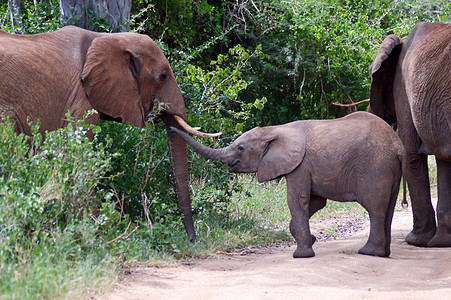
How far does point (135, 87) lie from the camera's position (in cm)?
667

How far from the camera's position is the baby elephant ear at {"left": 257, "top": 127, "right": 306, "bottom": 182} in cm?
643

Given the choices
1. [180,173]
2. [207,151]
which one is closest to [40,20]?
[180,173]

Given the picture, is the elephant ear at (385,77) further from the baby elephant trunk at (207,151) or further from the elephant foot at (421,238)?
the baby elephant trunk at (207,151)

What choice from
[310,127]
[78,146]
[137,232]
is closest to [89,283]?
[78,146]

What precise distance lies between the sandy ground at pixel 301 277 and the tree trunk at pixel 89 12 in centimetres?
340

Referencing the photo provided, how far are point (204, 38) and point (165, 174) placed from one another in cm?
645

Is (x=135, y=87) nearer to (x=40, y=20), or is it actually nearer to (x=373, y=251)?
(x=40, y=20)

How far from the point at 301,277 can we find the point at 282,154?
1.67 metres

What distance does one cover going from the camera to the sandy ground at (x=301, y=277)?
4469mm

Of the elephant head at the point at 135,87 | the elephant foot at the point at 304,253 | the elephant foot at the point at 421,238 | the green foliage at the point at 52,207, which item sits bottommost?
the elephant foot at the point at 421,238

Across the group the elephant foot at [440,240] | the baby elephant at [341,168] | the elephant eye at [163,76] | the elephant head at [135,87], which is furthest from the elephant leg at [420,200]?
the elephant eye at [163,76]

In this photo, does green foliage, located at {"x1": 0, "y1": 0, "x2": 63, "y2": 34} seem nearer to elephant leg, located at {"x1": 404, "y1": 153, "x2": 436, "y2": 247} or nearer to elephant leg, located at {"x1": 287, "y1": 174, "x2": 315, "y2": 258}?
elephant leg, located at {"x1": 287, "y1": 174, "x2": 315, "y2": 258}

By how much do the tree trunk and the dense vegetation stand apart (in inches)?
5.8

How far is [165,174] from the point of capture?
7832mm
